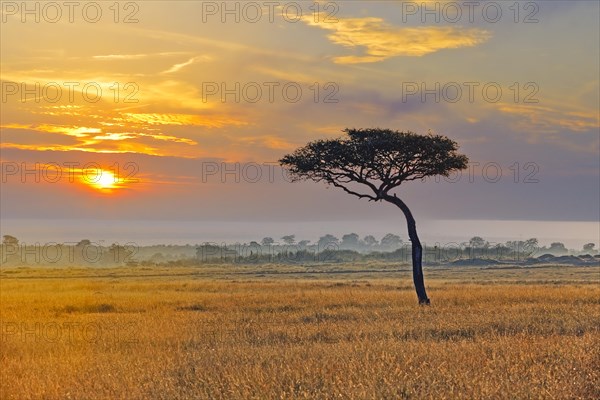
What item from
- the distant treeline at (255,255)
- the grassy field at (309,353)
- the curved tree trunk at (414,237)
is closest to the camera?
the grassy field at (309,353)

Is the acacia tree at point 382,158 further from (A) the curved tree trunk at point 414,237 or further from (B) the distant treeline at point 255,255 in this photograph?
(B) the distant treeline at point 255,255

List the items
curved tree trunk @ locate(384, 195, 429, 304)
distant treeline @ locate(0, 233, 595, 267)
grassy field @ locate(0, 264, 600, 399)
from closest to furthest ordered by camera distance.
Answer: grassy field @ locate(0, 264, 600, 399)
curved tree trunk @ locate(384, 195, 429, 304)
distant treeline @ locate(0, 233, 595, 267)

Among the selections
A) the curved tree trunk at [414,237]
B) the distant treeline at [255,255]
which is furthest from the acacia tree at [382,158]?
the distant treeline at [255,255]

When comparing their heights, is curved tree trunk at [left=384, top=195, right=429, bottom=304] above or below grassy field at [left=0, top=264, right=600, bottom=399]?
above

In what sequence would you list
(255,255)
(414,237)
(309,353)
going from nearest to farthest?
(309,353), (414,237), (255,255)

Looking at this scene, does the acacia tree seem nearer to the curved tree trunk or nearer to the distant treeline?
the curved tree trunk

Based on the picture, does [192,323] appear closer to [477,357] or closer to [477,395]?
[477,357]

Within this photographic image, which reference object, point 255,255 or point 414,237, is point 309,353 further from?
point 255,255

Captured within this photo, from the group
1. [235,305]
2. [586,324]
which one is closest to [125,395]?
[586,324]

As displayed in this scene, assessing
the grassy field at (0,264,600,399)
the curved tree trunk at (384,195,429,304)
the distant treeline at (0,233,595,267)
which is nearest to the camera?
the grassy field at (0,264,600,399)

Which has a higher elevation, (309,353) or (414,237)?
(414,237)

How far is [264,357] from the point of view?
12.8 meters

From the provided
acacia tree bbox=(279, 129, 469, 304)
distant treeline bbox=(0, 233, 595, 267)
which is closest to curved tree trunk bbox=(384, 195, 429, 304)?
acacia tree bbox=(279, 129, 469, 304)

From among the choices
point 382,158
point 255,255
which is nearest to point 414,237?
point 382,158
